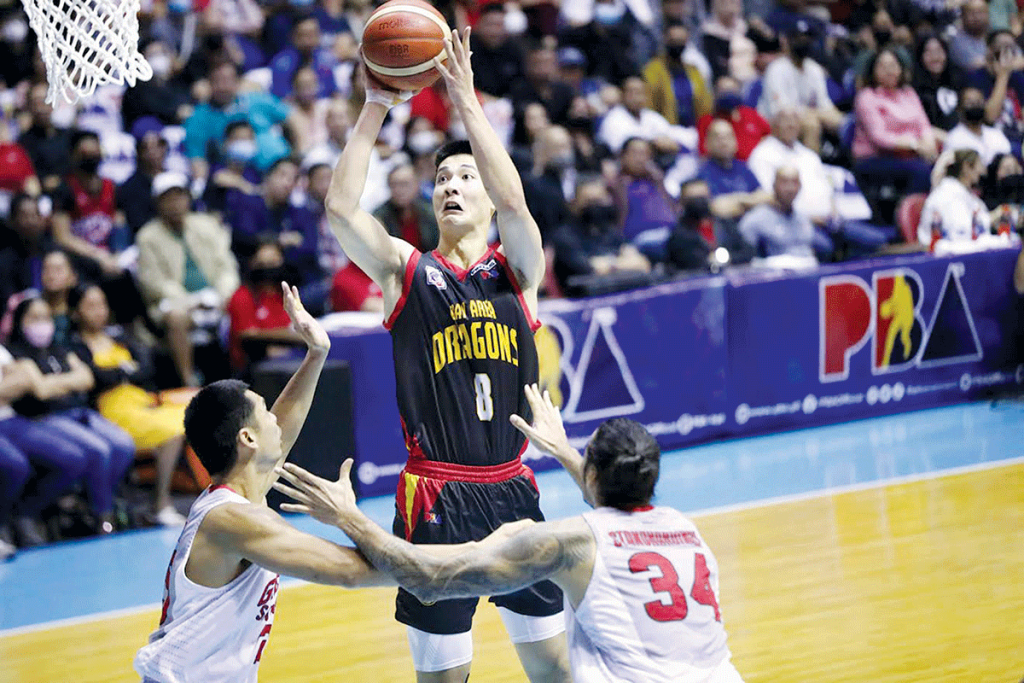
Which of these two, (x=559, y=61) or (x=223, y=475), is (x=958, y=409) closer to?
(x=559, y=61)

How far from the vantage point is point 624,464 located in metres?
4.08

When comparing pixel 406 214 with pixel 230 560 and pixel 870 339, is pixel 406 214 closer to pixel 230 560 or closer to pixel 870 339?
pixel 870 339

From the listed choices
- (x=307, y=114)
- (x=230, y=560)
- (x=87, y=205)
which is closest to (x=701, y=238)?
(x=307, y=114)

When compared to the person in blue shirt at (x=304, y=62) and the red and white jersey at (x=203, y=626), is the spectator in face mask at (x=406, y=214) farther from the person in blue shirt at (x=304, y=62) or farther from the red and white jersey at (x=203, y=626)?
the red and white jersey at (x=203, y=626)

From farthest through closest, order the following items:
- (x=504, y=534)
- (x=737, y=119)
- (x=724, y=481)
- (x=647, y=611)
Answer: (x=737, y=119)
(x=724, y=481)
(x=504, y=534)
(x=647, y=611)

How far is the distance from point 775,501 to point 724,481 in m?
0.67

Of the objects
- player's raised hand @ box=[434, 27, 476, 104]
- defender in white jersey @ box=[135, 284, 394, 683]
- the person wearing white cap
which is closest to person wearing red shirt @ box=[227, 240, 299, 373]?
the person wearing white cap

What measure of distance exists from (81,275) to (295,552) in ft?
22.0

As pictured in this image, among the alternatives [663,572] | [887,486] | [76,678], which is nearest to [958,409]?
[887,486]

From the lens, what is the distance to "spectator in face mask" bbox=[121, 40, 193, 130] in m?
11.8

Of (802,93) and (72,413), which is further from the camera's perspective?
(802,93)

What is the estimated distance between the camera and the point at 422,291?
17.1 feet

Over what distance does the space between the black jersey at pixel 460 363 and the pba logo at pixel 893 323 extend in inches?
254

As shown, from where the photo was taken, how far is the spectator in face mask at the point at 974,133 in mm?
14094
